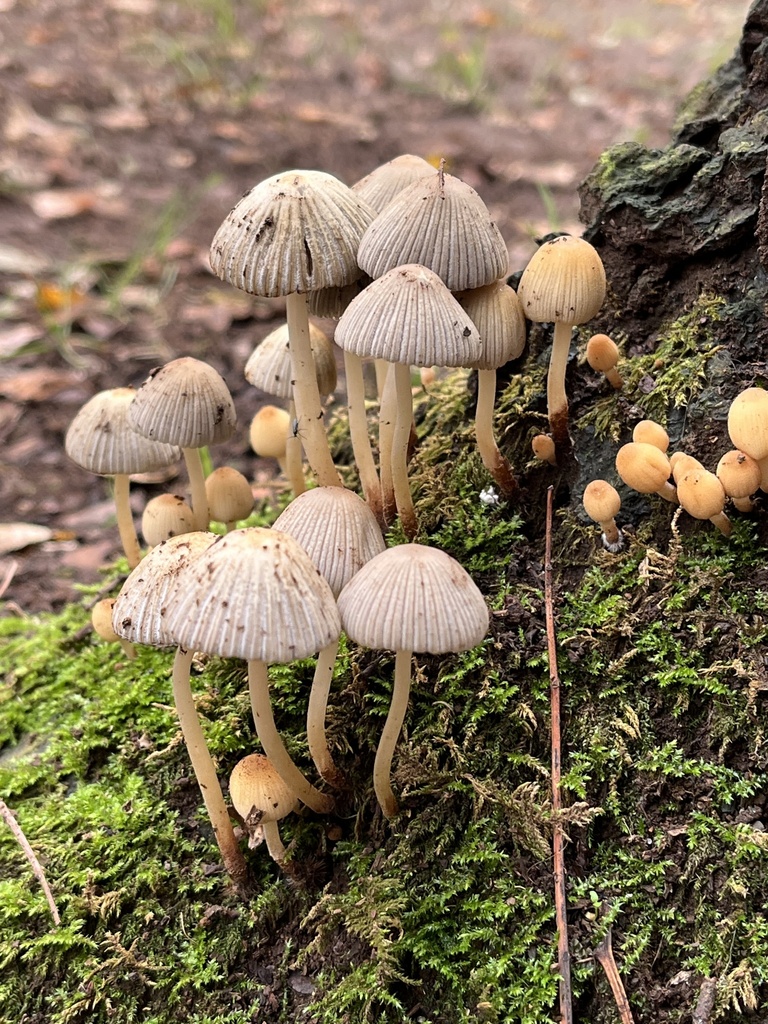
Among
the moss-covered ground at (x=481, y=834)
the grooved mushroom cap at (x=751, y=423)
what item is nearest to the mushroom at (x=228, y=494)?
the moss-covered ground at (x=481, y=834)

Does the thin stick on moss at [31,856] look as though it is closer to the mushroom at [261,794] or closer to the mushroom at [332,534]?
the mushroom at [261,794]

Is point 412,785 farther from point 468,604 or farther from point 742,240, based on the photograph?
point 742,240

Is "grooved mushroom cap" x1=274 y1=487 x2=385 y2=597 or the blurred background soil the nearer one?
"grooved mushroom cap" x1=274 y1=487 x2=385 y2=597

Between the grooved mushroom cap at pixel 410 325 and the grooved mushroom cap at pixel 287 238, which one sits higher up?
the grooved mushroom cap at pixel 287 238

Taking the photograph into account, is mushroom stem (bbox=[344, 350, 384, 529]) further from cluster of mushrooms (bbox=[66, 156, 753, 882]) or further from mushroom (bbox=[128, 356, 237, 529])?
mushroom (bbox=[128, 356, 237, 529])

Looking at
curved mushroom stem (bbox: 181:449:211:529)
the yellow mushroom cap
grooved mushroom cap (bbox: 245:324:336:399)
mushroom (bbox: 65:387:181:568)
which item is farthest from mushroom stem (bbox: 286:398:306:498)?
the yellow mushroom cap
